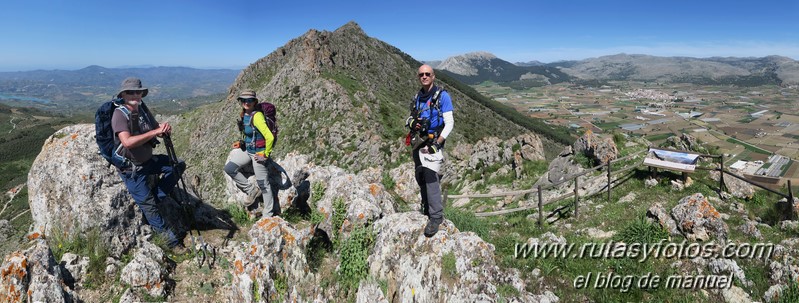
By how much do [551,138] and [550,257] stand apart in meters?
140

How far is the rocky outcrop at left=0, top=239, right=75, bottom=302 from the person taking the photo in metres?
5.46

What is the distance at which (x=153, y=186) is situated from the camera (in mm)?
7867

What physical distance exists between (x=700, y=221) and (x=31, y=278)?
1471 centimetres

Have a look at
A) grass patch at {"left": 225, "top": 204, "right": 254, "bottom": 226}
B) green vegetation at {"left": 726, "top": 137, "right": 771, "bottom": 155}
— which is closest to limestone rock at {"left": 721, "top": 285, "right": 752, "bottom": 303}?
grass patch at {"left": 225, "top": 204, "right": 254, "bottom": 226}

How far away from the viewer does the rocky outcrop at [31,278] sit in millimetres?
5465

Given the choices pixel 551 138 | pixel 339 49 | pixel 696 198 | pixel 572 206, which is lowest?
pixel 551 138

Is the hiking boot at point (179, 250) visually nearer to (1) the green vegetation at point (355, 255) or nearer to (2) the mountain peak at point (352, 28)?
(1) the green vegetation at point (355, 255)

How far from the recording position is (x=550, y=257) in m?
8.08

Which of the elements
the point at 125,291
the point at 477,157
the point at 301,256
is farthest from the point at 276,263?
the point at 477,157

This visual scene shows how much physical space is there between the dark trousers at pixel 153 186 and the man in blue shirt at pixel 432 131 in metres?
5.76

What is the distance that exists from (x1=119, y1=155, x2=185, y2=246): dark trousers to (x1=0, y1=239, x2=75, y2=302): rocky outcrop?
168cm

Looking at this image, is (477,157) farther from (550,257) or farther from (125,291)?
(125,291)

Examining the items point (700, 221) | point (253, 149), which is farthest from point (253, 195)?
point (700, 221)

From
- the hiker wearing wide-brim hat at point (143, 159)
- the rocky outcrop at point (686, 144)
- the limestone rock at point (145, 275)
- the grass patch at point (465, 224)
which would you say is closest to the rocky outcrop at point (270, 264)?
the limestone rock at point (145, 275)
